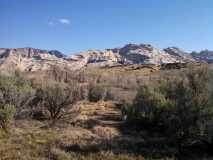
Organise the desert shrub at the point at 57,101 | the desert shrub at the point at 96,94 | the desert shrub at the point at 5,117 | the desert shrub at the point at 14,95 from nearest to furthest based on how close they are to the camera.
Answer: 1. the desert shrub at the point at 5,117
2. the desert shrub at the point at 14,95
3. the desert shrub at the point at 57,101
4. the desert shrub at the point at 96,94

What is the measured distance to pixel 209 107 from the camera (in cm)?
1473

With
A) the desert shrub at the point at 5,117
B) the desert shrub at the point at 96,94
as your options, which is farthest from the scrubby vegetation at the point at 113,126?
the desert shrub at the point at 96,94

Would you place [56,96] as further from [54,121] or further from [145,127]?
[145,127]

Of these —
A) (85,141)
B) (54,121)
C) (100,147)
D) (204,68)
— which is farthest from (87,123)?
(204,68)

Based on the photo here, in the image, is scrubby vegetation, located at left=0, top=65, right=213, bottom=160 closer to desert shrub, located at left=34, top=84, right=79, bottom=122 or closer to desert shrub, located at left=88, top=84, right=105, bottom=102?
desert shrub, located at left=34, top=84, right=79, bottom=122

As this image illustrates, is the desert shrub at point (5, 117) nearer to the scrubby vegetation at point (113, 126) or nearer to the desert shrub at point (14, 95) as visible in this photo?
the scrubby vegetation at point (113, 126)

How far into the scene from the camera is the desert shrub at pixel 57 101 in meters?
23.1

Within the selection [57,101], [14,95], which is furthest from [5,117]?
[57,101]

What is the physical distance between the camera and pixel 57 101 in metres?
23.1

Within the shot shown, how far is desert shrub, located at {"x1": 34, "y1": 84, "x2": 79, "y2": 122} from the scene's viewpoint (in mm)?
23109

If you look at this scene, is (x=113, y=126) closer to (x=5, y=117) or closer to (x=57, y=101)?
(x=57, y=101)

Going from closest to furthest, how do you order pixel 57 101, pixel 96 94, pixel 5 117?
pixel 5 117 < pixel 57 101 < pixel 96 94

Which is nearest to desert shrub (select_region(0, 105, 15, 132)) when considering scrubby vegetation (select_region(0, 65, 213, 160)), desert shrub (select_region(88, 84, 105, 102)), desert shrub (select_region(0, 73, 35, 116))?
scrubby vegetation (select_region(0, 65, 213, 160))

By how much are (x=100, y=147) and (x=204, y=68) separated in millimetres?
14424
